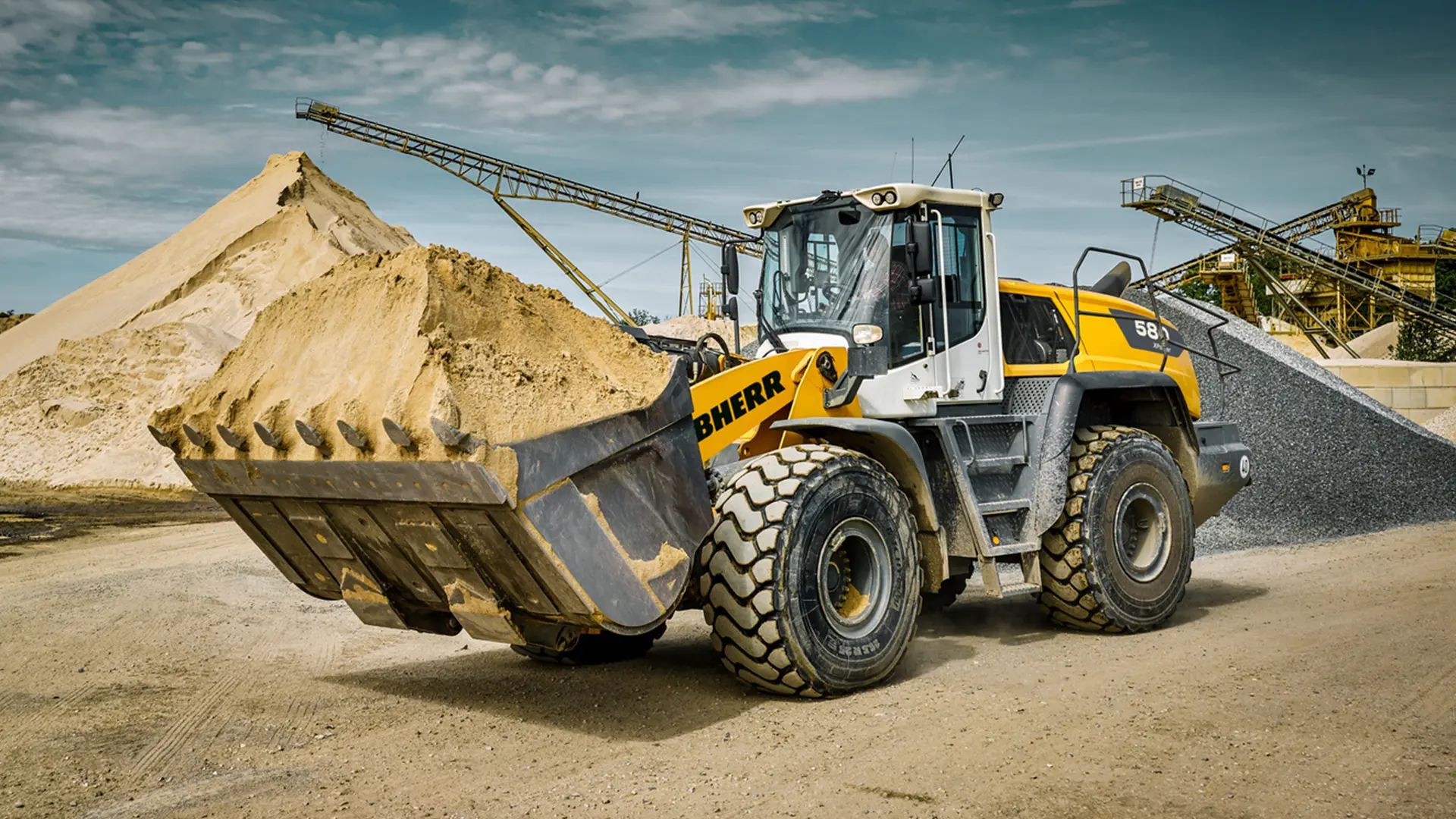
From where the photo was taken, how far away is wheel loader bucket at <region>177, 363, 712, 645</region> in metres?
4.92

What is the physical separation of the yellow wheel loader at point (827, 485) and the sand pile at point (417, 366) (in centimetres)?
10

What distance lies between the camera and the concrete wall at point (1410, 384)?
637 inches

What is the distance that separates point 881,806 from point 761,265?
159 inches

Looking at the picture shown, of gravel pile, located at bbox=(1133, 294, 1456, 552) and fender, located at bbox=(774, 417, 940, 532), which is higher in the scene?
fender, located at bbox=(774, 417, 940, 532)

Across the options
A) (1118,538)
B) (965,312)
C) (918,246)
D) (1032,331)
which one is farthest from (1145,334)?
(918,246)

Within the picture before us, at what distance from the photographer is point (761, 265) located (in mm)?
7684

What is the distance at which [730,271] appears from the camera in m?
7.61

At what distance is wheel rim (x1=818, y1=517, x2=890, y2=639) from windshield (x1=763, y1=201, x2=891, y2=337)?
1.44 meters

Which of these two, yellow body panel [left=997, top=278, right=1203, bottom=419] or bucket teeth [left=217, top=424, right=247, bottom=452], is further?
yellow body panel [left=997, top=278, right=1203, bottom=419]

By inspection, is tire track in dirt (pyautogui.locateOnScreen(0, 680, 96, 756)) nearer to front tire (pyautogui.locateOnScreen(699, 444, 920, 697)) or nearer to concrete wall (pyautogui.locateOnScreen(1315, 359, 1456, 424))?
front tire (pyautogui.locateOnScreen(699, 444, 920, 697))

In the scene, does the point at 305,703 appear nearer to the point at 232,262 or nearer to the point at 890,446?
the point at 890,446

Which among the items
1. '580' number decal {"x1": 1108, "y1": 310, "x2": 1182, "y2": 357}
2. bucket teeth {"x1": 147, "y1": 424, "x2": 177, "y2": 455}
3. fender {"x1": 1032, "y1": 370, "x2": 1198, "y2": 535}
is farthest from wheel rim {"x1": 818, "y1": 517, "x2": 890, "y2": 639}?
'580' number decal {"x1": 1108, "y1": 310, "x2": 1182, "y2": 357}

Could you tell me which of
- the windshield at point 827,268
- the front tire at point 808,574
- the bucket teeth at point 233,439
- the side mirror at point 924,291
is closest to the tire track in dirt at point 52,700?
the bucket teeth at point 233,439

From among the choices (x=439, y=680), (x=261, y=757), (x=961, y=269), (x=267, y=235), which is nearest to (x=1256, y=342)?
(x=961, y=269)
